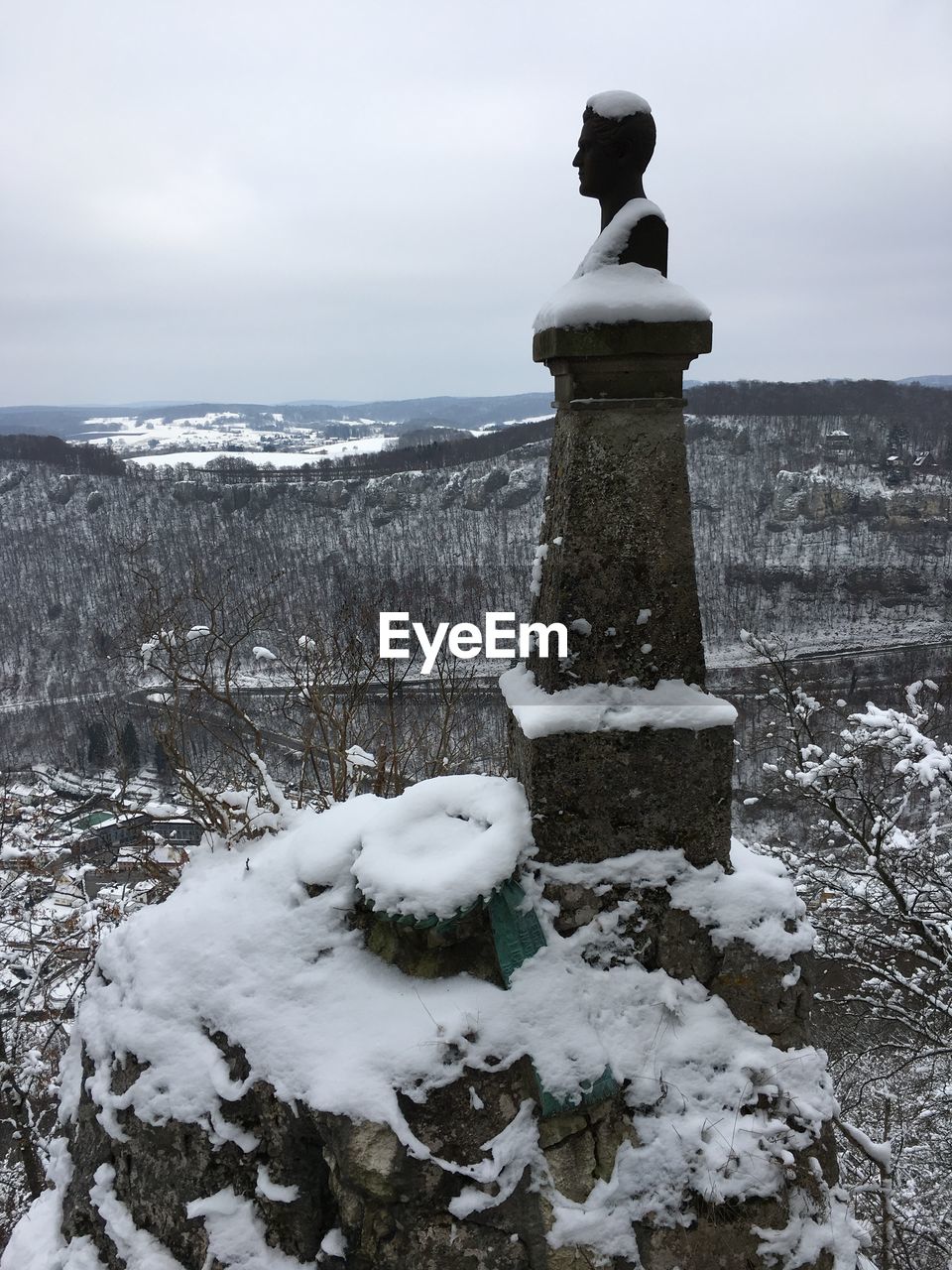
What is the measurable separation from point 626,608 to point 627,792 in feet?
2.97

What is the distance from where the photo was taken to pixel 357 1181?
3.27m

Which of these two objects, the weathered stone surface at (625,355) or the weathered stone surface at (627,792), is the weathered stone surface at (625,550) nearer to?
the weathered stone surface at (625,355)

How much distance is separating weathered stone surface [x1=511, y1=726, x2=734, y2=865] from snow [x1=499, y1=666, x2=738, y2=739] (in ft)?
0.18

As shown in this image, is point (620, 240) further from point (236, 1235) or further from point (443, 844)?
point (236, 1235)

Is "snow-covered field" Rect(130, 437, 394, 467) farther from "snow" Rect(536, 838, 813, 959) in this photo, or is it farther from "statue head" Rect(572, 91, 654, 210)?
"snow" Rect(536, 838, 813, 959)

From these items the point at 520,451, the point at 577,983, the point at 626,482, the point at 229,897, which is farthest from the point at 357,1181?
the point at 520,451

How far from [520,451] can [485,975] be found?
2567 inches

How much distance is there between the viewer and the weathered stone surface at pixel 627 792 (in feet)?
12.5

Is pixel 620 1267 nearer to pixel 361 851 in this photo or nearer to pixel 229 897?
pixel 361 851

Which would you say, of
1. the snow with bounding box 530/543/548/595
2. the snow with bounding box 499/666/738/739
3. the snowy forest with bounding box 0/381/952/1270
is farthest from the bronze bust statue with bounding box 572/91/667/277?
the snowy forest with bounding box 0/381/952/1270

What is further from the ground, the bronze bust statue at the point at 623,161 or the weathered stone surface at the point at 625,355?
the bronze bust statue at the point at 623,161

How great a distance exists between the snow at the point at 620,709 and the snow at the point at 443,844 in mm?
467

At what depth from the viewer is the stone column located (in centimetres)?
380

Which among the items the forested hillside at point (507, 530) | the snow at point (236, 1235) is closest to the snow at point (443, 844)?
the snow at point (236, 1235)
